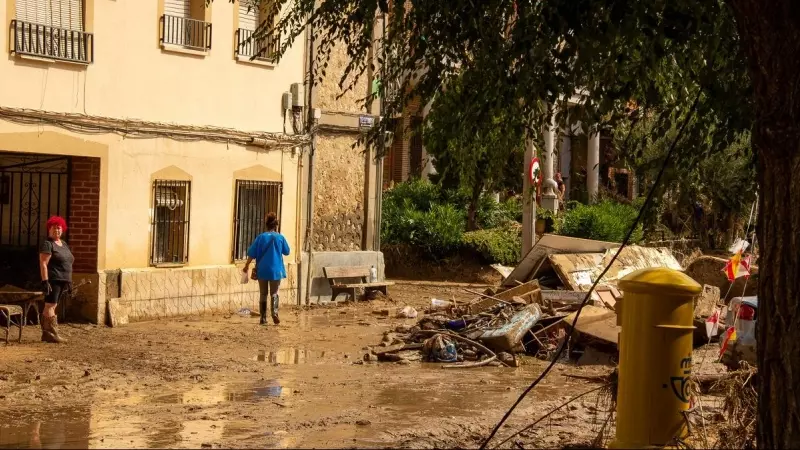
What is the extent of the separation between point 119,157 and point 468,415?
8.88m

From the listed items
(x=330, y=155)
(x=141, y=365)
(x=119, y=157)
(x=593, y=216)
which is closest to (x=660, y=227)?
(x=593, y=216)

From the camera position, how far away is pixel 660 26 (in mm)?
8445

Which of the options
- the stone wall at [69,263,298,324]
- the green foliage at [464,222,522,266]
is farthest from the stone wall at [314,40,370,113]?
the green foliage at [464,222,522,266]

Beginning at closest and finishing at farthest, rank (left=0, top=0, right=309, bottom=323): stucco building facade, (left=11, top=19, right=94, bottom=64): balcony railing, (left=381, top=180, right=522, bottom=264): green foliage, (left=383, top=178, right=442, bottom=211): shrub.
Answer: (left=11, top=19, right=94, bottom=64): balcony railing
(left=0, top=0, right=309, bottom=323): stucco building facade
(left=381, top=180, right=522, bottom=264): green foliage
(left=383, top=178, right=442, bottom=211): shrub

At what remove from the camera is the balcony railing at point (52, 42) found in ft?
52.3

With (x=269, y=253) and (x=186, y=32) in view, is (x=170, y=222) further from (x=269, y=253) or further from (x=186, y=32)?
(x=186, y=32)

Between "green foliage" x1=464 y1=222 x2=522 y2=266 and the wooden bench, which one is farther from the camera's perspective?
"green foliage" x1=464 y1=222 x2=522 y2=266

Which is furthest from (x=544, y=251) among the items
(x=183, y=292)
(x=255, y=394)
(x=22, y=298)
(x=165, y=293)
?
(x=255, y=394)

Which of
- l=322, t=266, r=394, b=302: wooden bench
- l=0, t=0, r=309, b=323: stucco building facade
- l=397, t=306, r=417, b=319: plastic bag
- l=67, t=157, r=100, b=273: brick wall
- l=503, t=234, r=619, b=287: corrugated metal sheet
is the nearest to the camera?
l=0, t=0, r=309, b=323: stucco building facade

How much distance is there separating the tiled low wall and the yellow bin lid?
11422mm

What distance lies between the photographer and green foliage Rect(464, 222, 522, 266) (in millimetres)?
27984

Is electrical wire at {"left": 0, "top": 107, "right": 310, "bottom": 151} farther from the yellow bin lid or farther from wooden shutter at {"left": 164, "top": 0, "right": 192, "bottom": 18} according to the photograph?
the yellow bin lid

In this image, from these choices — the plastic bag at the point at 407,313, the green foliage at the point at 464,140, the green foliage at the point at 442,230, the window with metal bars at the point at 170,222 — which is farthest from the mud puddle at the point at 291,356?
the green foliage at the point at 442,230

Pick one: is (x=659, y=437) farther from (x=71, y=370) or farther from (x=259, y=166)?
(x=259, y=166)
